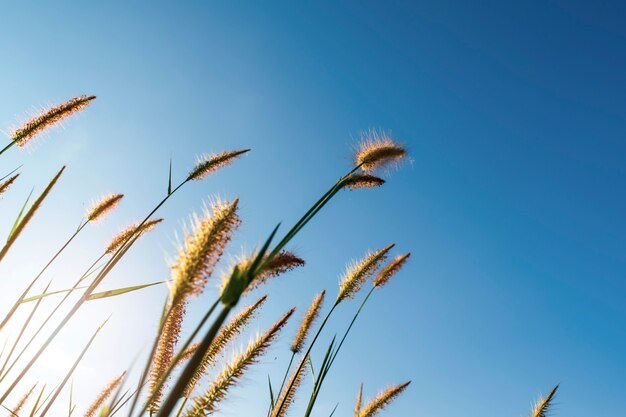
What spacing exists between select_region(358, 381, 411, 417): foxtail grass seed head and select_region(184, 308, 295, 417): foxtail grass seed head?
6.86ft

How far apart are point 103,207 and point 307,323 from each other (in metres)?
2.47

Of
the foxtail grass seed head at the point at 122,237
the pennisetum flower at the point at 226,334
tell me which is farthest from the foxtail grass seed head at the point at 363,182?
the foxtail grass seed head at the point at 122,237

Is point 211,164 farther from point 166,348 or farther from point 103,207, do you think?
point 166,348

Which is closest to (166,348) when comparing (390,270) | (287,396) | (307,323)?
(287,396)

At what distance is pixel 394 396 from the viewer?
4898mm

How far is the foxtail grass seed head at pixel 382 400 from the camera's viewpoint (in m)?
4.52

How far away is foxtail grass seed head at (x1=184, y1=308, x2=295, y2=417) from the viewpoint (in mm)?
2378

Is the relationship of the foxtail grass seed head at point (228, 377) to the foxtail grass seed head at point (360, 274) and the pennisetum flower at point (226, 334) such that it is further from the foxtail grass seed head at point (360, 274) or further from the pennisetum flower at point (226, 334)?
the foxtail grass seed head at point (360, 274)

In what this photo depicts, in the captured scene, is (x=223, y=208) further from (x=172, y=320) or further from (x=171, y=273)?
(x=172, y=320)

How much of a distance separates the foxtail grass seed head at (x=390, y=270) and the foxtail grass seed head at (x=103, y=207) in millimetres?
2993

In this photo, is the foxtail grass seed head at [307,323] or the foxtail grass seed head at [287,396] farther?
the foxtail grass seed head at [307,323]

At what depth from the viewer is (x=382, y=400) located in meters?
4.70

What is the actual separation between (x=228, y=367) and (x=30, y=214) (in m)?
1.51

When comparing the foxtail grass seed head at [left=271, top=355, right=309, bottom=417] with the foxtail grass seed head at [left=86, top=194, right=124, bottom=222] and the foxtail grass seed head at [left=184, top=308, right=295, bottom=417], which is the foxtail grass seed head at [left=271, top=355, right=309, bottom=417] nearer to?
the foxtail grass seed head at [left=184, top=308, right=295, bottom=417]
